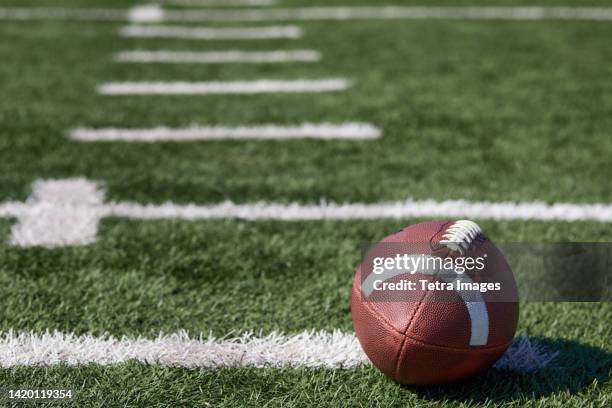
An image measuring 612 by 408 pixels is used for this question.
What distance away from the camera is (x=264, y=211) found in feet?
9.99

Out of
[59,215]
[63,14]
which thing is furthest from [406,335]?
[63,14]

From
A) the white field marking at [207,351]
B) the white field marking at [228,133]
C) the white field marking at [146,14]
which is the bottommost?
the white field marking at [207,351]

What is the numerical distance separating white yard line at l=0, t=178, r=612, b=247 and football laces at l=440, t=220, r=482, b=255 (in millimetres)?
1029

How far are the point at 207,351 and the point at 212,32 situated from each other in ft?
16.8

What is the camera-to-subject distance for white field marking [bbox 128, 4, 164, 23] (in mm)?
7324

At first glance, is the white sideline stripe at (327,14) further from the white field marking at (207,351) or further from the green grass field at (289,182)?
the white field marking at (207,351)

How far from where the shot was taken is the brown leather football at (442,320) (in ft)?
6.01

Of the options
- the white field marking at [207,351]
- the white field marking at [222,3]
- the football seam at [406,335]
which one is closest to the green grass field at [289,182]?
the white field marking at [207,351]

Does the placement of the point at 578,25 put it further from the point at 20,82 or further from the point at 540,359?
the point at 540,359

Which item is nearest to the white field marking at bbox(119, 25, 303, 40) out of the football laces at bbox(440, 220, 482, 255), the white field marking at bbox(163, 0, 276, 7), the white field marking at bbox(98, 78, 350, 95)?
the white field marking at bbox(163, 0, 276, 7)

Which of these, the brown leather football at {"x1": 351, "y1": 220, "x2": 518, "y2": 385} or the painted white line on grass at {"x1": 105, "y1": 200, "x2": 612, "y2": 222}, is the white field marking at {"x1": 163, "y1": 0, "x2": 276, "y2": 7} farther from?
the brown leather football at {"x1": 351, "y1": 220, "x2": 518, "y2": 385}

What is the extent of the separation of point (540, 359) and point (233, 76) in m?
3.58

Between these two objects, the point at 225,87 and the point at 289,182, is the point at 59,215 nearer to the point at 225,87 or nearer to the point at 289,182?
the point at 289,182

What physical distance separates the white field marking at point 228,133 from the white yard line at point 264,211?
81 centimetres
